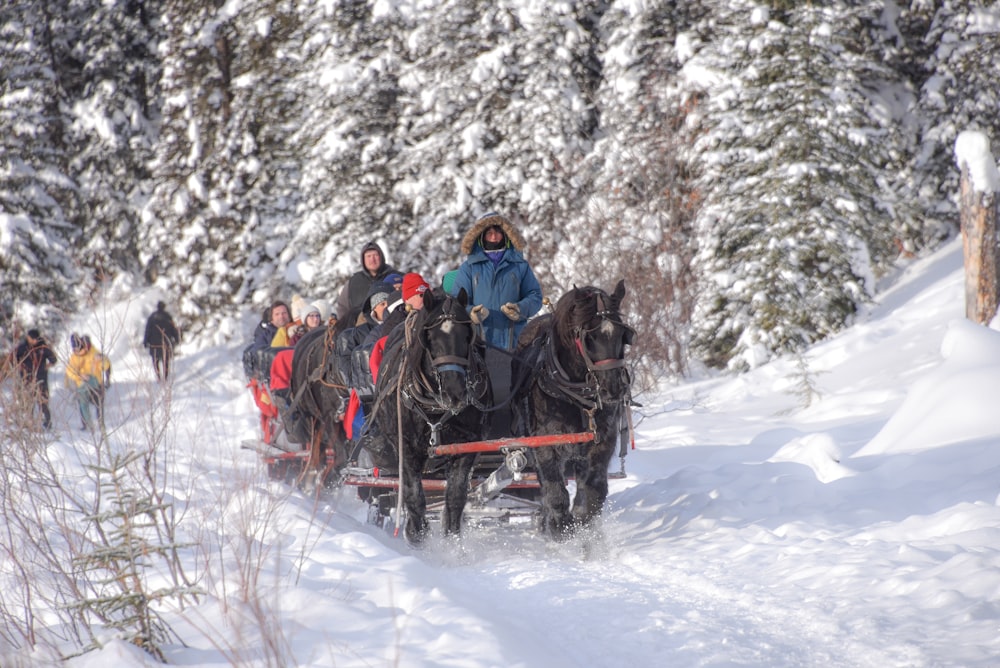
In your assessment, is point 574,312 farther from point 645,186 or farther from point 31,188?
point 31,188

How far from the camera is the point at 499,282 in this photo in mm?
7566

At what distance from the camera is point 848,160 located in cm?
1509

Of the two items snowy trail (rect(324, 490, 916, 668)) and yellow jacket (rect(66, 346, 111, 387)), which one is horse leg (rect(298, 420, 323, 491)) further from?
yellow jacket (rect(66, 346, 111, 387))

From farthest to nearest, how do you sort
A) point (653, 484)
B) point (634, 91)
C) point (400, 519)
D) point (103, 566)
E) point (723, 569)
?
point (634, 91) < point (653, 484) < point (400, 519) < point (723, 569) < point (103, 566)

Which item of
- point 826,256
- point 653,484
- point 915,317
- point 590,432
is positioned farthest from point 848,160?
point 590,432

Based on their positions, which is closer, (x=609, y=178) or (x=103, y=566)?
(x=103, y=566)

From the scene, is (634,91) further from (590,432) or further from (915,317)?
(590,432)

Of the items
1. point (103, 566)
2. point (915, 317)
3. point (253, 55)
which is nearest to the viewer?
point (103, 566)

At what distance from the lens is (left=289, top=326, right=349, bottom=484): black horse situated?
9258 mm

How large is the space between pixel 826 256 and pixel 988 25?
595 centimetres

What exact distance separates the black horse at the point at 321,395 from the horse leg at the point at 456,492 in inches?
97.7

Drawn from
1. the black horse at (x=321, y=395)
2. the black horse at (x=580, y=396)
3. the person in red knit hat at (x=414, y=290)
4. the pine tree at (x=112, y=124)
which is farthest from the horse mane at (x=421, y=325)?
the pine tree at (x=112, y=124)

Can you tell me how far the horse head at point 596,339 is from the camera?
6.09 metres

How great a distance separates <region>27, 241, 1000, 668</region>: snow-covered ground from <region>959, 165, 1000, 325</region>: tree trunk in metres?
2.13
